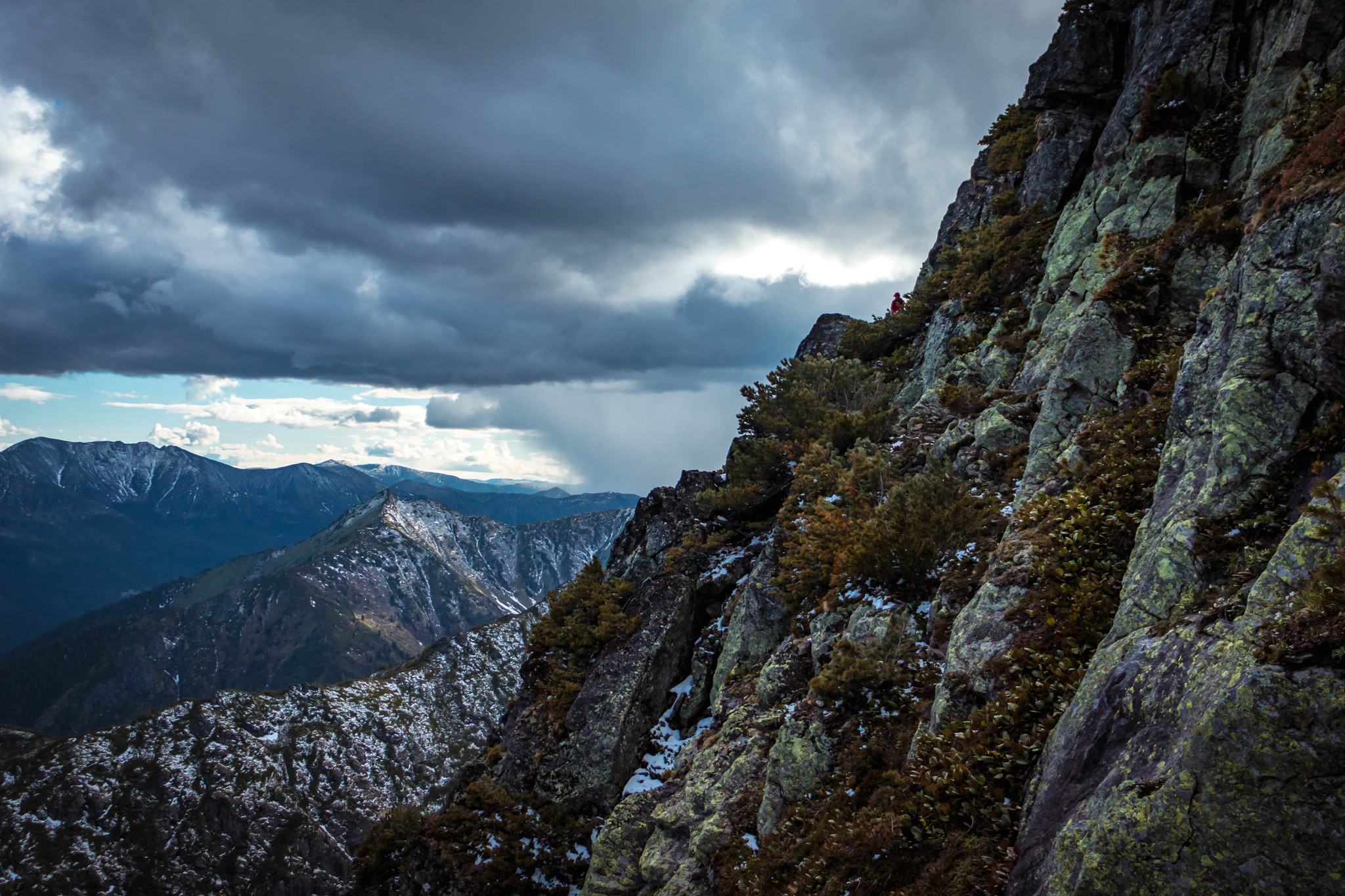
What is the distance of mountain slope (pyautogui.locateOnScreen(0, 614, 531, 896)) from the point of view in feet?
404

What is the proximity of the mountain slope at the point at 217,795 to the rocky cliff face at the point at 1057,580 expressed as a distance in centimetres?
10191

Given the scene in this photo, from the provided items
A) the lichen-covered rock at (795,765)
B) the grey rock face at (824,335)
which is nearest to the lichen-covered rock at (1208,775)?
the lichen-covered rock at (795,765)

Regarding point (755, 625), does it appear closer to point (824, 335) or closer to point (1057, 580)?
point (1057, 580)

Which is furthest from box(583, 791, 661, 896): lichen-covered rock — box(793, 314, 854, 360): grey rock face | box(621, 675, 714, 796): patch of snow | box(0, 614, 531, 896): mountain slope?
box(0, 614, 531, 896): mountain slope

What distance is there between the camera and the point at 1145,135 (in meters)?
19.4

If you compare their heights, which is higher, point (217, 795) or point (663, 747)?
point (663, 747)

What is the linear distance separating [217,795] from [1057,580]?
192 meters

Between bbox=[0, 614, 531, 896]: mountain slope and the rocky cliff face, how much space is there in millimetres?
101911

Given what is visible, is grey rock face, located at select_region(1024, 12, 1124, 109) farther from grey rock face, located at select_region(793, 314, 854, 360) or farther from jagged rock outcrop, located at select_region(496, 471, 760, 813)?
jagged rock outcrop, located at select_region(496, 471, 760, 813)

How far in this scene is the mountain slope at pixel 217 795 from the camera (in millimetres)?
123125

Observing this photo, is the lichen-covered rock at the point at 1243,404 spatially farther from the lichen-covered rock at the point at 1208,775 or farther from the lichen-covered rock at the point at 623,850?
the lichen-covered rock at the point at 623,850

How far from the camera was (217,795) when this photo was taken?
140 m

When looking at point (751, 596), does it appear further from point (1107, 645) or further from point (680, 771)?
point (1107, 645)

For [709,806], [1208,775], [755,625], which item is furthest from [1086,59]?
[709,806]
